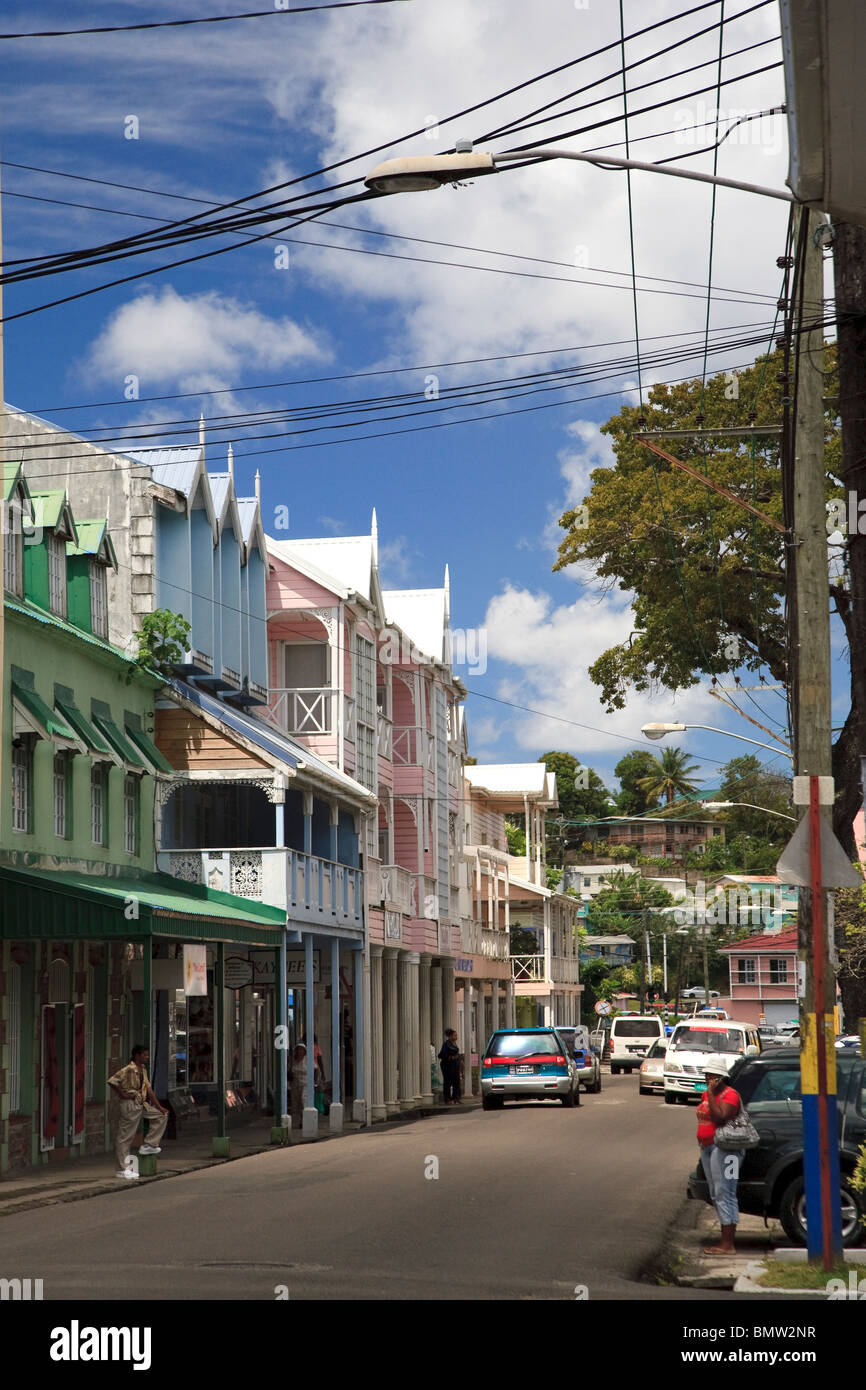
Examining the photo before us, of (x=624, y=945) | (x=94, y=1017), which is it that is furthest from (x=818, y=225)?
(x=624, y=945)

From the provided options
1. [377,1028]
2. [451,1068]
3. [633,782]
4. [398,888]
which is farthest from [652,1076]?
[633,782]

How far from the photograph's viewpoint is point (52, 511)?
2641cm

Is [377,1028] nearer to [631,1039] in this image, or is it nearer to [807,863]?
[631,1039]

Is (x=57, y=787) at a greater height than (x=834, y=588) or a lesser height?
lesser

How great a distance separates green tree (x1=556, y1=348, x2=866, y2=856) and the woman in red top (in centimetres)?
1421

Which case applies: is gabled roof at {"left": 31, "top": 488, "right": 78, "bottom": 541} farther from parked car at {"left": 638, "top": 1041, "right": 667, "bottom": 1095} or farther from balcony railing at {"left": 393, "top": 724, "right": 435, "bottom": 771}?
parked car at {"left": 638, "top": 1041, "right": 667, "bottom": 1095}

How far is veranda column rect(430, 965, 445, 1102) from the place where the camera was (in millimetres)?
50375

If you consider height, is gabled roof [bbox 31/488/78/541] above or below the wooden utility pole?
above

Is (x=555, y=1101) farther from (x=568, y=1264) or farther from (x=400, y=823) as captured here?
(x=568, y=1264)

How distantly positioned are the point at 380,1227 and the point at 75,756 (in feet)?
40.4

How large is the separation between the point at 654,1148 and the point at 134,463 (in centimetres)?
1443

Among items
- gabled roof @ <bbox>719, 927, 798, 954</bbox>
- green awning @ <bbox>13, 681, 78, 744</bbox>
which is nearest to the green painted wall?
green awning @ <bbox>13, 681, 78, 744</bbox>

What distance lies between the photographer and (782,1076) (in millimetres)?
16797

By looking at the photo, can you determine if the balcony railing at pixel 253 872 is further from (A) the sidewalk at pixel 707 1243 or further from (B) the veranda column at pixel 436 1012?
(B) the veranda column at pixel 436 1012
